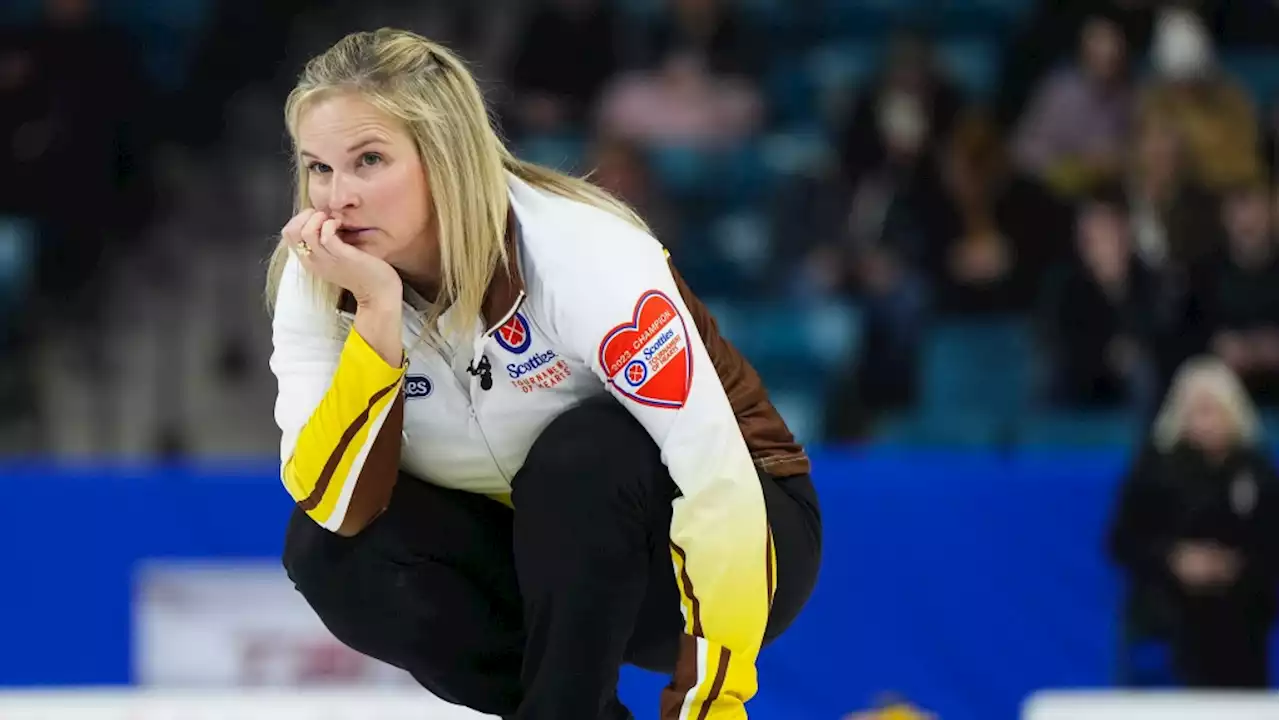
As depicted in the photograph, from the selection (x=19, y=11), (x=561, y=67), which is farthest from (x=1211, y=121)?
(x=19, y=11)

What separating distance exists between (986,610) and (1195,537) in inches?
24.8

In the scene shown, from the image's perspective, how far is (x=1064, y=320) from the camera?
529cm

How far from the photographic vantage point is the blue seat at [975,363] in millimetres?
5410

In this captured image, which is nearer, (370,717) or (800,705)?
(370,717)

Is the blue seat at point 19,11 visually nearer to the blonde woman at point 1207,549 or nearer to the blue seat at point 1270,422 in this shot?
the blonde woman at point 1207,549

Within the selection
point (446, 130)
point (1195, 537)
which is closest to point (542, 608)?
point (446, 130)

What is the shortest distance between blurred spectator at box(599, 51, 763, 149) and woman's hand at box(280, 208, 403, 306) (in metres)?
4.06

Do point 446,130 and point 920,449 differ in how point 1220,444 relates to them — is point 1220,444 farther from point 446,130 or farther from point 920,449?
point 446,130

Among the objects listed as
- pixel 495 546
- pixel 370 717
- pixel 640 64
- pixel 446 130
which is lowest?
pixel 370 717

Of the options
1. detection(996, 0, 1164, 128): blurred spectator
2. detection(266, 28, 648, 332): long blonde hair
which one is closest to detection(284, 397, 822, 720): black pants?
detection(266, 28, 648, 332): long blonde hair

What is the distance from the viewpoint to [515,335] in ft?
7.60

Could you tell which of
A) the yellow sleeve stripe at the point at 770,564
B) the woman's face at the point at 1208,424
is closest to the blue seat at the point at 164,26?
the woman's face at the point at 1208,424

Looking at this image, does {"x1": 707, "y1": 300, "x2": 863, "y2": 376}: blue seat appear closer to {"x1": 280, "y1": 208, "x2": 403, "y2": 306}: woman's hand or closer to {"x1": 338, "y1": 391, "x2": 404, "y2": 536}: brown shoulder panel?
{"x1": 338, "y1": 391, "x2": 404, "y2": 536}: brown shoulder panel

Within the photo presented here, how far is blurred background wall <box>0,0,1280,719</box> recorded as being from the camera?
4.24m
